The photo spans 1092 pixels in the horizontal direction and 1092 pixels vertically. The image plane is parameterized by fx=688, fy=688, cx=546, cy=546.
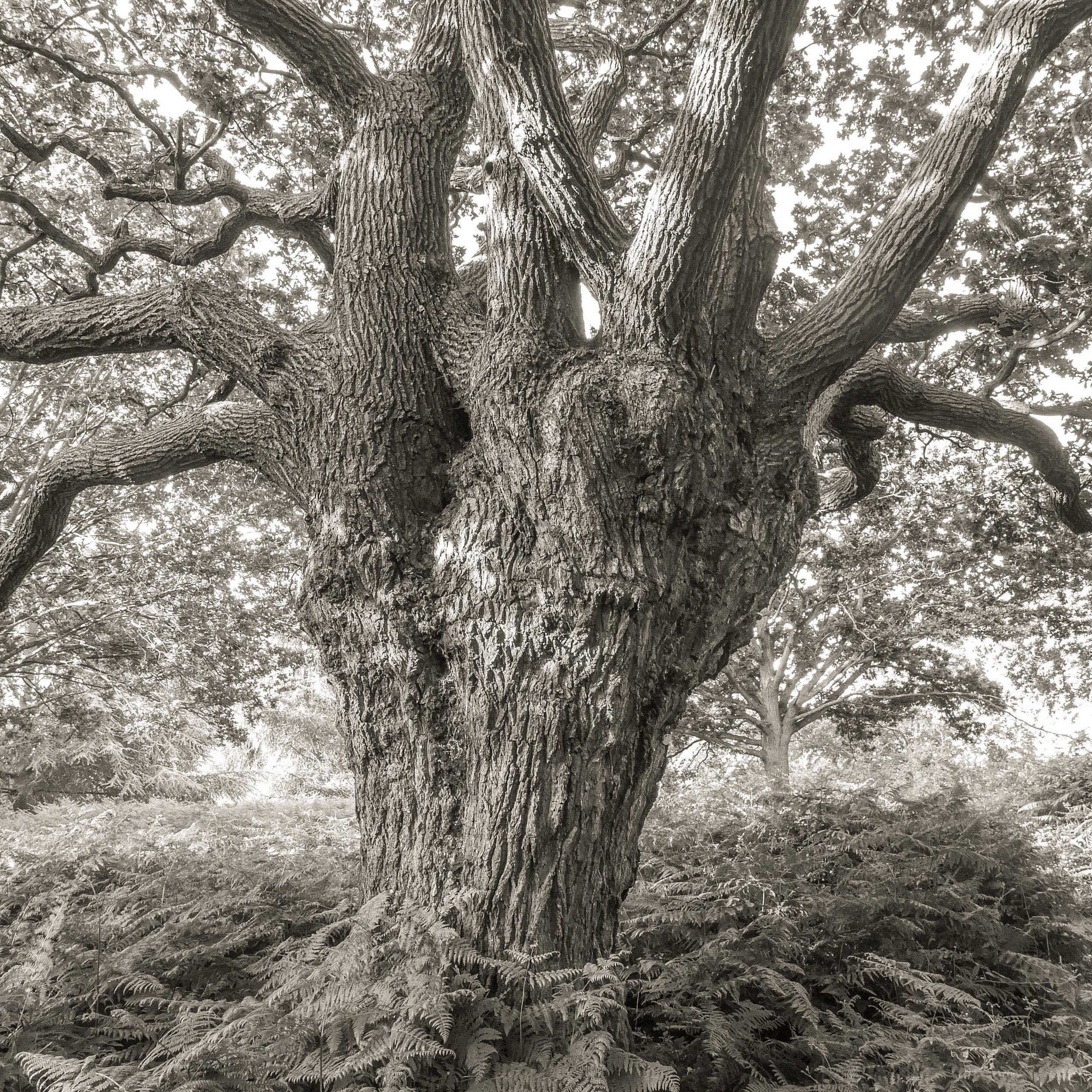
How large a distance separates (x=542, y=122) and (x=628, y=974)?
448cm

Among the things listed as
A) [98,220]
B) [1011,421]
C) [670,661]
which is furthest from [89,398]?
[1011,421]

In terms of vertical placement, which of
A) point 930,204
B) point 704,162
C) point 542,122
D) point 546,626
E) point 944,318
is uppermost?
point 944,318

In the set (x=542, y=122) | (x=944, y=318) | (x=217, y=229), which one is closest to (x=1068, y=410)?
(x=944, y=318)

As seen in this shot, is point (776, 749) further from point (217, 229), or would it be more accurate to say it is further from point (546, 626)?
point (217, 229)

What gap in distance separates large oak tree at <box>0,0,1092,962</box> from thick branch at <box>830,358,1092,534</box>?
1.27 feet

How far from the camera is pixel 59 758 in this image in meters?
18.9

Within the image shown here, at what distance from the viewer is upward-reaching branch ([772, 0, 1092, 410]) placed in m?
3.68

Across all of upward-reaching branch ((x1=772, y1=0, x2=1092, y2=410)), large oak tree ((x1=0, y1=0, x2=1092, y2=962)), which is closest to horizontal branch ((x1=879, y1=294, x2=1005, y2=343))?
large oak tree ((x1=0, y1=0, x2=1092, y2=962))

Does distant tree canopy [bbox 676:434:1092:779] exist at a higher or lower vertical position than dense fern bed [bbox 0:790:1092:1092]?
higher

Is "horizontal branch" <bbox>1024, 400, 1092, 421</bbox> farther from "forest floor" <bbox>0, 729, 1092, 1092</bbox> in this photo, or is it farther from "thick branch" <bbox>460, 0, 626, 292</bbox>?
"thick branch" <bbox>460, 0, 626, 292</bbox>

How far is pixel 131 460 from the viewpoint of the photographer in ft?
15.4

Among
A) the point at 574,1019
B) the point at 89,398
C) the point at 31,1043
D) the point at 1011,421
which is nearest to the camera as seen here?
the point at 574,1019

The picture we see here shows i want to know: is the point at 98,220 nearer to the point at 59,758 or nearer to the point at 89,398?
the point at 89,398

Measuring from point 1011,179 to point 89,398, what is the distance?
1442cm
